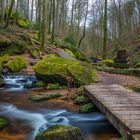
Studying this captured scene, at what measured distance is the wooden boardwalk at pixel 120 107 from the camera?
18.2ft

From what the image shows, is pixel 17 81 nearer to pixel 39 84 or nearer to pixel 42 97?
pixel 39 84

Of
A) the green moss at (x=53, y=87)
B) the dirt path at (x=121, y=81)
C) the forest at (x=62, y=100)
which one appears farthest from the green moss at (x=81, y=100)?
the dirt path at (x=121, y=81)

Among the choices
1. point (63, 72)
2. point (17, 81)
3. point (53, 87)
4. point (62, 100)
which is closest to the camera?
point (62, 100)

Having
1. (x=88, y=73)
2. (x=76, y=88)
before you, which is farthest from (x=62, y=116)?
(x=88, y=73)

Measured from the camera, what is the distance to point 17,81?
1538 centimetres

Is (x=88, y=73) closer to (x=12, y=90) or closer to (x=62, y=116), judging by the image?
(x=12, y=90)

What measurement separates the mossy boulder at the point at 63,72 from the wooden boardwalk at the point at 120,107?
237cm

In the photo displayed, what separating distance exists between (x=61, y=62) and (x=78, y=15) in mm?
29332

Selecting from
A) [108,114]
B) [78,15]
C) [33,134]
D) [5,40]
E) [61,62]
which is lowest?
[33,134]

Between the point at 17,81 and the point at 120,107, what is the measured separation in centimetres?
904

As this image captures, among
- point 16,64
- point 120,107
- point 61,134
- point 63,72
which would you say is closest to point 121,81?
point 63,72

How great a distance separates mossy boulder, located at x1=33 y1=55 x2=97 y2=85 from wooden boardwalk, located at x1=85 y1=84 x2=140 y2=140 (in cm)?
237

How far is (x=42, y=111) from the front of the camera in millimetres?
9375

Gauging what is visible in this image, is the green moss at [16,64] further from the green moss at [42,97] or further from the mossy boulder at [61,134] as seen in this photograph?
the mossy boulder at [61,134]
